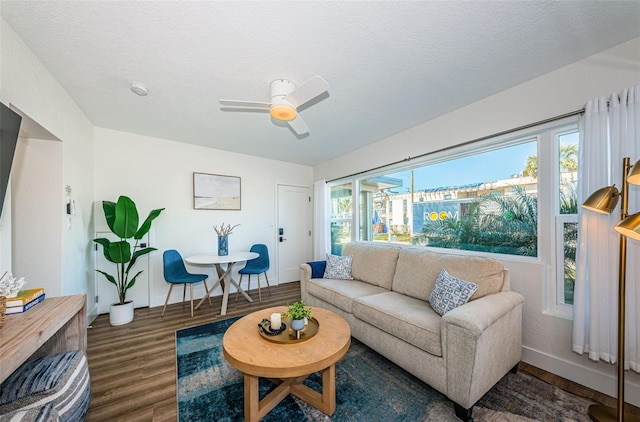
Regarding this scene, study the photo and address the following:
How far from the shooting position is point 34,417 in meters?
0.97

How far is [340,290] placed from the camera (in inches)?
105

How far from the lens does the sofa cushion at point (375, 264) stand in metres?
2.83

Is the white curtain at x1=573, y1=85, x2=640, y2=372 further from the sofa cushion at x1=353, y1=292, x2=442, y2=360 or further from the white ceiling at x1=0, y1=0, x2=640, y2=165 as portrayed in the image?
the sofa cushion at x1=353, y1=292, x2=442, y2=360

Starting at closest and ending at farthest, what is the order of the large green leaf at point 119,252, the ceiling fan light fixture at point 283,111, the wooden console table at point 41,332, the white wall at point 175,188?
the wooden console table at point 41,332 < the ceiling fan light fixture at point 283,111 < the large green leaf at point 119,252 < the white wall at point 175,188

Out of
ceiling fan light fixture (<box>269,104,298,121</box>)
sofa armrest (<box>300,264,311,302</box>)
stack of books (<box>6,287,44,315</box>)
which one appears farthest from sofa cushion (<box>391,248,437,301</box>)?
stack of books (<box>6,287,44,315</box>)

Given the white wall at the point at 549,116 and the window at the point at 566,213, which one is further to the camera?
the window at the point at 566,213

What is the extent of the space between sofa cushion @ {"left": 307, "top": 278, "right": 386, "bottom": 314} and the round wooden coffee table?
0.67 metres

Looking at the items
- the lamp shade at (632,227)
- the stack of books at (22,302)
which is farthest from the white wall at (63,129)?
the lamp shade at (632,227)

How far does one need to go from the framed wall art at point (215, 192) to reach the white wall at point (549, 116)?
332 cm

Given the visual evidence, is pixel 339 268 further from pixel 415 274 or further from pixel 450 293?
pixel 450 293

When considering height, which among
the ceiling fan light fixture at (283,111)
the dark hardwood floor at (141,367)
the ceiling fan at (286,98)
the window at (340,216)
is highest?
the ceiling fan at (286,98)

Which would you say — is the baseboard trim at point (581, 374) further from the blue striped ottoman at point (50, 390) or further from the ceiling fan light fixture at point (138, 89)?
the ceiling fan light fixture at point (138, 89)

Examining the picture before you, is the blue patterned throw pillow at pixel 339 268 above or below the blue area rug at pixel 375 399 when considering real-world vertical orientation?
above

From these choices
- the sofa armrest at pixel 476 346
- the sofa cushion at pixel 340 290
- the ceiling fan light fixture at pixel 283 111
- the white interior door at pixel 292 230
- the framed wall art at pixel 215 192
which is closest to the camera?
the sofa armrest at pixel 476 346
